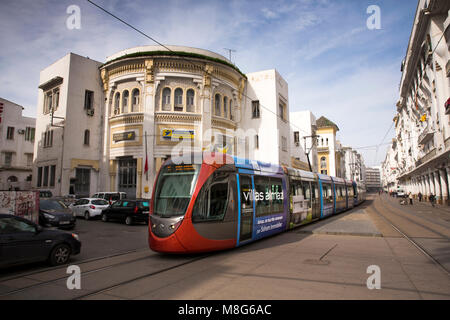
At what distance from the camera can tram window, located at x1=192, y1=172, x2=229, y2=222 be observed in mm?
8039

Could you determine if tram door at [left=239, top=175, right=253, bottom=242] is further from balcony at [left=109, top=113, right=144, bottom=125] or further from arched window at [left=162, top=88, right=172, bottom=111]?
balcony at [left=109, top=113, right=144, bottom=125]

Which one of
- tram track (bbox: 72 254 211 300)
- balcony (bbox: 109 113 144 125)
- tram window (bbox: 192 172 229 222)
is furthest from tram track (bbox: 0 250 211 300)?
balcony (bbox: 109 113 144 125)

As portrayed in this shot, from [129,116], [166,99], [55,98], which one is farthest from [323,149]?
[55,98]

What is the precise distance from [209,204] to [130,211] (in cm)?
1115

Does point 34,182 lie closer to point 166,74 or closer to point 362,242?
point 166,74

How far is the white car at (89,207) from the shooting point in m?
20.3

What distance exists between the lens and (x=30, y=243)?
7.09 meters

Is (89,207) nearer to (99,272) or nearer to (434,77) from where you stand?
(99,272)

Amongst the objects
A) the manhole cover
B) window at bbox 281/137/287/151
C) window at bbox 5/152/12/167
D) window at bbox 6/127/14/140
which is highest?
window at bbox 6/127/14/140

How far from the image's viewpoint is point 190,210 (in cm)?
787

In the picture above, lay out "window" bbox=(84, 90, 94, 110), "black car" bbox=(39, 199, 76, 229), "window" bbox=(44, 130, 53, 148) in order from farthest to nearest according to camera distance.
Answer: "window" bbox=(44, 130, 53, 148) → "window" bbox=(84, 90, 94, 110) → "black car" bbox=(39, 199, 76, 229)

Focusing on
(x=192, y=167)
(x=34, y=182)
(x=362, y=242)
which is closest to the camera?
(x=192, y=167)
